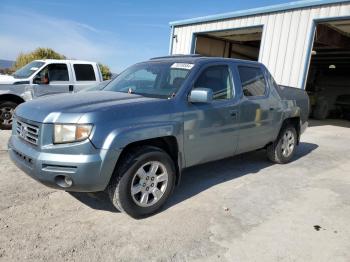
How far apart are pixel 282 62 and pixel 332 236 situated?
785 centimetres

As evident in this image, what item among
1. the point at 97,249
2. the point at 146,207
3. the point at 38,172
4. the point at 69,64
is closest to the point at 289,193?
the point at 146,207

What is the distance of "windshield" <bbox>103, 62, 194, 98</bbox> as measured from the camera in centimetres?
402

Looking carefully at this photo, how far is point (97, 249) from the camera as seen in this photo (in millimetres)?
2955

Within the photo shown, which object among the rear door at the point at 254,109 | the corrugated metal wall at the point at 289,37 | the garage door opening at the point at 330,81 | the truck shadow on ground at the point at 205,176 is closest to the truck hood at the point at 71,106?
the truck shadow on ground at the point at 205,176

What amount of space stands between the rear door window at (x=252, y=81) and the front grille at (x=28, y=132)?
2.91 meters

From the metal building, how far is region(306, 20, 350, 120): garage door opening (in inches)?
104

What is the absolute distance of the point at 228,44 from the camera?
52.9 feet

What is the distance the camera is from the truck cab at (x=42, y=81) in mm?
7980

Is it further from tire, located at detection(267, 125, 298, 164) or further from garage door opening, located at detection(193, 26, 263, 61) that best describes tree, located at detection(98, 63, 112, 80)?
tire, located at detection(267, 125, 298, 164)

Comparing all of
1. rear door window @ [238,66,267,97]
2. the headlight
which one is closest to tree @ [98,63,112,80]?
rear door window @ [238,66,267,97]

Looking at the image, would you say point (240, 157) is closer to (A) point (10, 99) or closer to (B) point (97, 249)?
(B) point (97, 249)

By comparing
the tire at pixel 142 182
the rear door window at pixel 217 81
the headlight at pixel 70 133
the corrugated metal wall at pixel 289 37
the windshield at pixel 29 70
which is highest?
the corrugated metal wall at pixel 289 37

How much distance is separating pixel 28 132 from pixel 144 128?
3.97 feet

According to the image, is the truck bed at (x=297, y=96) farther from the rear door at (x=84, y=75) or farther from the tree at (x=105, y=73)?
the tree at (x=105, y=73)
